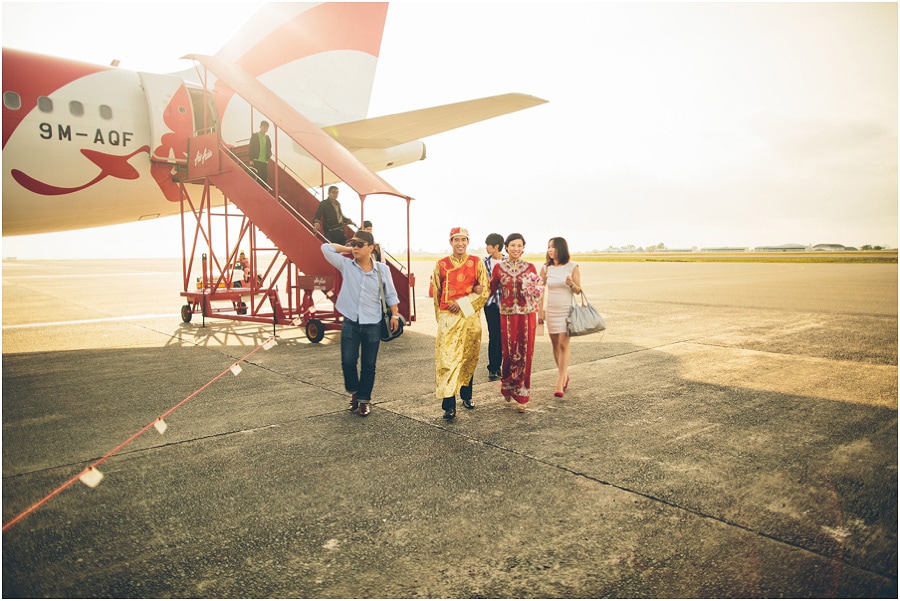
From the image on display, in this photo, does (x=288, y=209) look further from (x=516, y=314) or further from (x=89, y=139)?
(x=516, y=314)

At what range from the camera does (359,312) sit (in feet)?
18.5

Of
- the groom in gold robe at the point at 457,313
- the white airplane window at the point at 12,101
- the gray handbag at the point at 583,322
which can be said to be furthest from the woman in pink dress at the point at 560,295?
the white airplane window at the point at 12,101

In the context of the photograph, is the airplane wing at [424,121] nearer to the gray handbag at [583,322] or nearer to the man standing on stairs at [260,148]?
the man standing on stairs at [260,148]

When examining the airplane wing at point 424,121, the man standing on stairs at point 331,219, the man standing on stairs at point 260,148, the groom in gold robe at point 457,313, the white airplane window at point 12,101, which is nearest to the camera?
the groom in gold robe at point 457,313

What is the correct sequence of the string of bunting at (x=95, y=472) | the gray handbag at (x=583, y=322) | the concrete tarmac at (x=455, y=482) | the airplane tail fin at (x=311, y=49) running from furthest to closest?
the airplane tail fin at (x=311, y=49), the gray handbag at (x=583, y=322), the string of bunting at (x=95, y=472), the concrete tarmac at (x=455, y=482)

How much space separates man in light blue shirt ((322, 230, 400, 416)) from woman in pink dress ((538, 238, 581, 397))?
182 cm

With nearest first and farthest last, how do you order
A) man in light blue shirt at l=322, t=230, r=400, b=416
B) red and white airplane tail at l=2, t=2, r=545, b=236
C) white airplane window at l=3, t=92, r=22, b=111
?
1. man in light blue shirt at l=322, t=230, r=400, b=416
2. white airplane window at l=3, t=92, r=22, b=111
3. red and white airplane tail at l=2, t=2, r=545, b=236

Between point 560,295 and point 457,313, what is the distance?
1439 millimetres

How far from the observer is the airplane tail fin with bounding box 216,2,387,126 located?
1655 cm

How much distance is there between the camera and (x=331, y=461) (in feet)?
14.3

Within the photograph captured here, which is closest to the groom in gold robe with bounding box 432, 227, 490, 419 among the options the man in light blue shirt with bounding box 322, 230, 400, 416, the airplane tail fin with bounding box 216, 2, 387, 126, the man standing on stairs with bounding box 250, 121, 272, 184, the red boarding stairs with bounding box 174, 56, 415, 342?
the man in light blue shirt with bounding box 322, 230, 400, 416

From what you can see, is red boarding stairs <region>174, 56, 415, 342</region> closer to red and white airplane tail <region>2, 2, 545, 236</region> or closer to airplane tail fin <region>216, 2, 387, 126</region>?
red and white airplane tail <region>2, 2, 545, 236</region>

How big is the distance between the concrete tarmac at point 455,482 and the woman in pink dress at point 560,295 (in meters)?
0.41

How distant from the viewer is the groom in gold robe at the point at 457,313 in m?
5.46
